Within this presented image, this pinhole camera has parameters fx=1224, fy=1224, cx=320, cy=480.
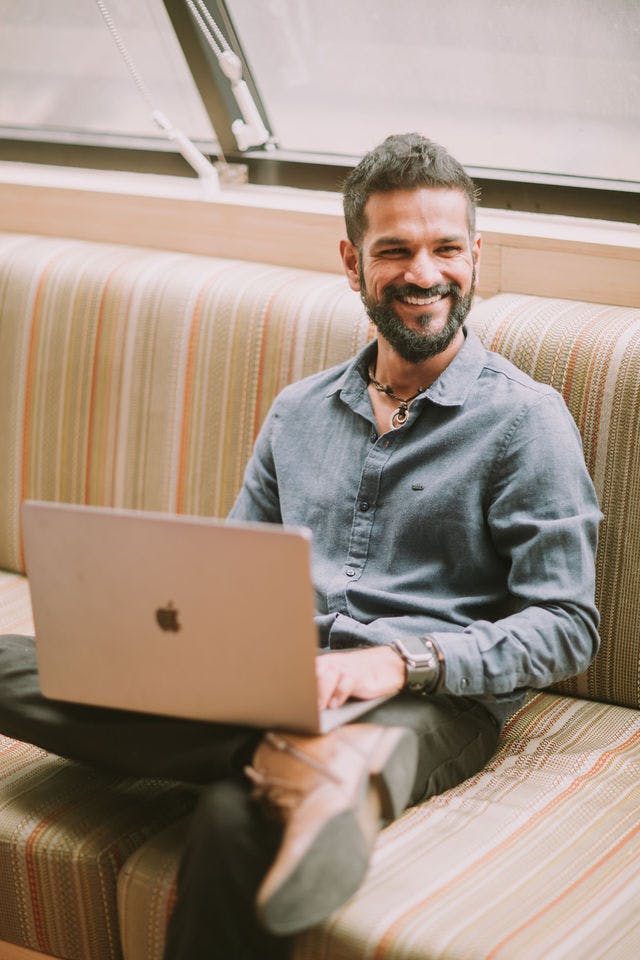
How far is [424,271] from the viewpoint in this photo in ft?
5.57

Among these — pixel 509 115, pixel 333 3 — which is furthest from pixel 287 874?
pixel 333 3

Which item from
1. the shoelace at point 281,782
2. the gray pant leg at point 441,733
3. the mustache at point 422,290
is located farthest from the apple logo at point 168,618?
the mustache at point 422,290

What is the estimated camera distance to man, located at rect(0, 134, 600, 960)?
1268 millimetres

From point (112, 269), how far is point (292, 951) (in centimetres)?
139

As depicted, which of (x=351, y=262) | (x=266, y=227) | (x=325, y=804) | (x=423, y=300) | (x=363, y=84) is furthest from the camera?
(x=363, y=84)

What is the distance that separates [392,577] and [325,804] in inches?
19.4

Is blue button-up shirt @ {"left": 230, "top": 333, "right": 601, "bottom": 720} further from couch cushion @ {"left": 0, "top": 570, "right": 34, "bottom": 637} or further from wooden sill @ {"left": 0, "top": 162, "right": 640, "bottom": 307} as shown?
couch cushion @ {"left": 0, "top": 570, "right": 34, "bottom": 637}

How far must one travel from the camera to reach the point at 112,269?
2.29 m

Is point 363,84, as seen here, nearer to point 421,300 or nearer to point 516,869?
point 421,300

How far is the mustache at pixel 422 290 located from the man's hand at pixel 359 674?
1.69ft

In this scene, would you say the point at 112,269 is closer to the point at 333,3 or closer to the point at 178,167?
the point at 178,167

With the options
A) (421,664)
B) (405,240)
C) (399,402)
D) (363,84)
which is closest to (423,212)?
(405,240)

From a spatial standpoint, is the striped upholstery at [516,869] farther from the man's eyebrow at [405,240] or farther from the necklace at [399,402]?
the man's eyebrow at [405,240]

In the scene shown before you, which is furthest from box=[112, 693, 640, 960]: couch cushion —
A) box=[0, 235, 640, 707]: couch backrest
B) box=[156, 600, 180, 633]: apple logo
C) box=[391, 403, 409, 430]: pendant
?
box=[391, 403, 409, 430]: pendant
